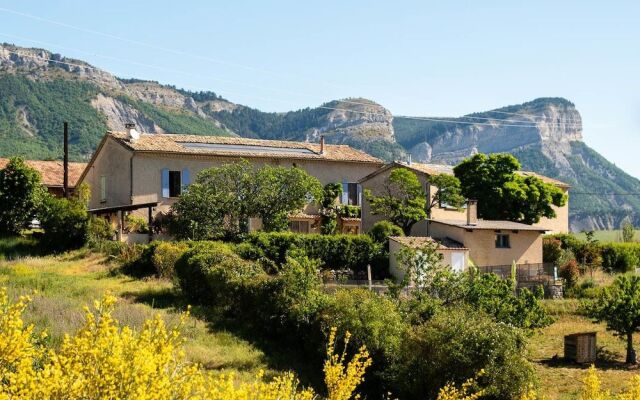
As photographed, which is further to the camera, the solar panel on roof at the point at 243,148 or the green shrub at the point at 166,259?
the solar panel on roof at the point at 243,148

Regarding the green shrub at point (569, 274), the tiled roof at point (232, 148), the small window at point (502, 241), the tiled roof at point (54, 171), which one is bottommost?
the green shrub at point (569, 274)

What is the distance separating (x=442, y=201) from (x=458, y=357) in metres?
25.5

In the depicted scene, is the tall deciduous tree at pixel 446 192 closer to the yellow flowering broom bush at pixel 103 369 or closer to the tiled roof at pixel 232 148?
the tiled roof at pixel 232 148

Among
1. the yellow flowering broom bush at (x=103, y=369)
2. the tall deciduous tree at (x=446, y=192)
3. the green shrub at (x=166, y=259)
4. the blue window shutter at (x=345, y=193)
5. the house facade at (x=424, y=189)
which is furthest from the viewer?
the blue window shutter at (x=345, y=193)

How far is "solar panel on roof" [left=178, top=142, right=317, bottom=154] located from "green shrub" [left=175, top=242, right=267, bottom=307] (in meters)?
18.5

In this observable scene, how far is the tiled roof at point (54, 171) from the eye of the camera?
5466 centimetres

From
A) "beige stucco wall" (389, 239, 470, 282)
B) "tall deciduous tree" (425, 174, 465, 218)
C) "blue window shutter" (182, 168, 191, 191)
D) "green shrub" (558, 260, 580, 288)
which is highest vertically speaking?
"blue window shutter" (182, 168, 191, 191)

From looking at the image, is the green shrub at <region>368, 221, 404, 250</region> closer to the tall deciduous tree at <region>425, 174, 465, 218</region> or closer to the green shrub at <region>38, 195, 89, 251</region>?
the tall deciduous tree at <region>425, 174, 465, 218</region>

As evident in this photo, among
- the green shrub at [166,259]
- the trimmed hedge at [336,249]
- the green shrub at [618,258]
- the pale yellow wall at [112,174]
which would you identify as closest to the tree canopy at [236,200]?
the trimmed hedge at [336,249]

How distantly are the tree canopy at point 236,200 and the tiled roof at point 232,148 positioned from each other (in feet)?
18.3

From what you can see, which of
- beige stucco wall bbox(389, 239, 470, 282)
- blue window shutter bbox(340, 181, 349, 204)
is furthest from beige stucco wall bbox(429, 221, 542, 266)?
blue window shutter bbox(340, 181, 349, 204)

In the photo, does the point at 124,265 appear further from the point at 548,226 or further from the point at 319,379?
the point at 548,226

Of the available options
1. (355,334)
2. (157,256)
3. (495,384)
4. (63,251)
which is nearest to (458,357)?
(495,384)

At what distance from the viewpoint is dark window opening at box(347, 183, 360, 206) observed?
5072cm
